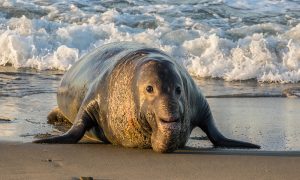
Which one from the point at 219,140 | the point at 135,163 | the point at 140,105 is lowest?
the point at 219,140

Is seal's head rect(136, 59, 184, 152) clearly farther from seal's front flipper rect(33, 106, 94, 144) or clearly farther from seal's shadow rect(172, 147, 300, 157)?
seal's front flipper rect(33, 106, 94, 144)

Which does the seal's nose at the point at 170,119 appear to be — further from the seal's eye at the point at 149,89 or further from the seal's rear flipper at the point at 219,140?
the seal's rear flipper at the point at 219,140

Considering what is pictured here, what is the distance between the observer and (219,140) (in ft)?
20.2

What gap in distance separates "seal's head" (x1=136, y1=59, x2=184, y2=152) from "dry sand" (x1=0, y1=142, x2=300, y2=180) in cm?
13

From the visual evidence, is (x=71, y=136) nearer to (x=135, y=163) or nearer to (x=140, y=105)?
(x=140, y=105)

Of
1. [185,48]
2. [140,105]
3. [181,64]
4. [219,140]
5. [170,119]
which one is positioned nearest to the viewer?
[170,119]

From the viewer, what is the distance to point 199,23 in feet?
55.9

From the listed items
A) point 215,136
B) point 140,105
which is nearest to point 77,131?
point 140,105

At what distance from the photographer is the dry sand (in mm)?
4609

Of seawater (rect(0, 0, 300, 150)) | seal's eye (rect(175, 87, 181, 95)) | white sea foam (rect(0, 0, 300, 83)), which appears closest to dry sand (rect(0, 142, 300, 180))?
seal's eye (rect(175, 87, 181, 95))

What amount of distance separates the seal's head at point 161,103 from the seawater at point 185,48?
109cm

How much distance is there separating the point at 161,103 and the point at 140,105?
1.24 feet

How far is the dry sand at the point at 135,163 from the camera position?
461cm

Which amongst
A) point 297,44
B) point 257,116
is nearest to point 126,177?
point 257,116
